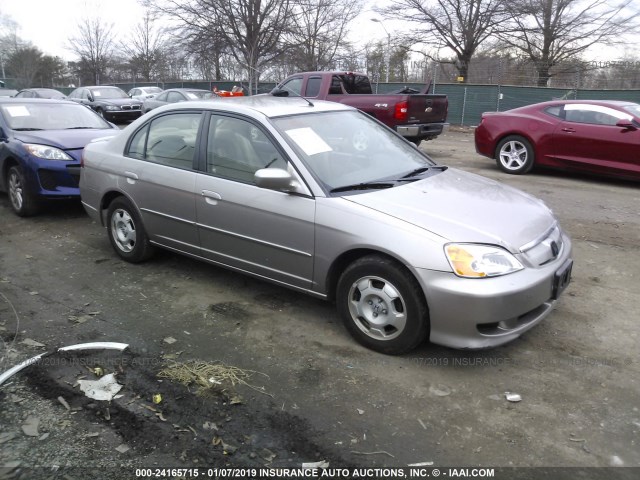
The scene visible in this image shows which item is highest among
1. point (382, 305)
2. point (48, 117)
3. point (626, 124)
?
point (626, 124)

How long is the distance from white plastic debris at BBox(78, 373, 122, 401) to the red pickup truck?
307 inches

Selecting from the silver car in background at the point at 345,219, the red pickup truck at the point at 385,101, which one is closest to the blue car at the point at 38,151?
the silver car in background at the point at 345,219

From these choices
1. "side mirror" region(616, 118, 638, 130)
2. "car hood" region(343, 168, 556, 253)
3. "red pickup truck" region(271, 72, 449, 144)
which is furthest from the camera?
"red pickup truck" region(271, 72, 449, 144)

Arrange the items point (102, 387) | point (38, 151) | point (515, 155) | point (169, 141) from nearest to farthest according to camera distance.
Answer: point (102, 387) → point (169, 141) → point (38, 151) → point (515, 155)

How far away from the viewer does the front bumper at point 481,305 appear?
10.1 ft

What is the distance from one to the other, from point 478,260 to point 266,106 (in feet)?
7.34

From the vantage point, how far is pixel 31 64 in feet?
157

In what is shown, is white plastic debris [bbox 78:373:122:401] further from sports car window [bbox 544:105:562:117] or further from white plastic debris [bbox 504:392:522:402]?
sports car window [bbox 544:105:562:117]

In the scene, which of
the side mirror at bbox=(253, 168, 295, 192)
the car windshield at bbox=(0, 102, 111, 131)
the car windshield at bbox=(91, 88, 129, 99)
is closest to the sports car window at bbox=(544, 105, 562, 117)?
the side mirror at bbox=(253, 168, 295, 192)

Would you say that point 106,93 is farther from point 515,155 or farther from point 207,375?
point 207,375

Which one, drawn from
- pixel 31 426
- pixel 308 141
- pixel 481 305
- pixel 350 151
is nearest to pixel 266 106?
pixel 308 141

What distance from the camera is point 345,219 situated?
3.49 meters

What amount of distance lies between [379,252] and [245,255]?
122cm

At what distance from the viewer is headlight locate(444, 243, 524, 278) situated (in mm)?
3115
